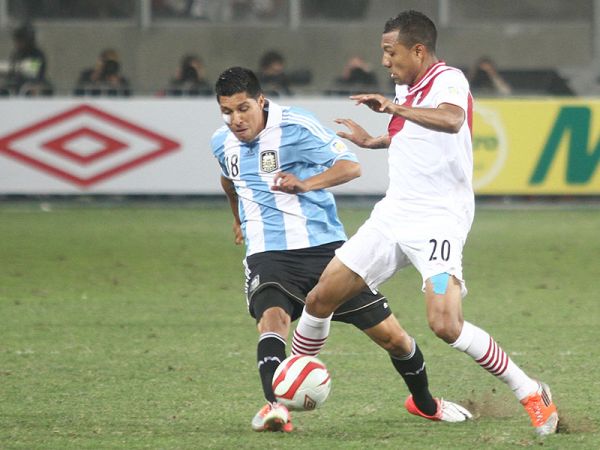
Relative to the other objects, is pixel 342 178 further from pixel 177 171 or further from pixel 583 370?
pixel 177 171

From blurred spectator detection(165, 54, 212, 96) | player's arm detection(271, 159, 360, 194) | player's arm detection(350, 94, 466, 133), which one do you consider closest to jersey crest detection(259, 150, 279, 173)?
player's arm detection(271, 159, 360, 194)

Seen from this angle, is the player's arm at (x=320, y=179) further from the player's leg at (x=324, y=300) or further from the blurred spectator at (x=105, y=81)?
the blurred spectator at (x=105, y=81)

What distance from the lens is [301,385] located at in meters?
6.11

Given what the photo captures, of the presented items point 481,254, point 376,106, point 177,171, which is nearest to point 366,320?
point 376,106

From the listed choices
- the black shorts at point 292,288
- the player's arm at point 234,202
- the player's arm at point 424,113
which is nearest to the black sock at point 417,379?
the black shorts at point 292,288

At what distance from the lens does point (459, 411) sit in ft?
22.1

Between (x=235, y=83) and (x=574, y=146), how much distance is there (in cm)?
1193

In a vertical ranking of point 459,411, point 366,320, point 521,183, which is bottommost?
point 521,183

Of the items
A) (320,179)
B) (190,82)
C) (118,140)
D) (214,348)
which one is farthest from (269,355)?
(190,82)

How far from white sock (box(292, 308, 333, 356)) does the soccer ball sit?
1.14 feet

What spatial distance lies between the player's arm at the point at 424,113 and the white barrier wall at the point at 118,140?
1176 cm

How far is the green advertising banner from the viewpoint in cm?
1778

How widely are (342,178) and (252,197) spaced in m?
0.51

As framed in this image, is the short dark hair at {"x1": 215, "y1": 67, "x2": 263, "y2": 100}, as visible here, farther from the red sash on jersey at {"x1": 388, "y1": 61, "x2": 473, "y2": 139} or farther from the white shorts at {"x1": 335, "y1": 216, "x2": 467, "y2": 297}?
the white shorts at {"x1": 335, "y1": 216, "x2": 467, "y2": 297}
